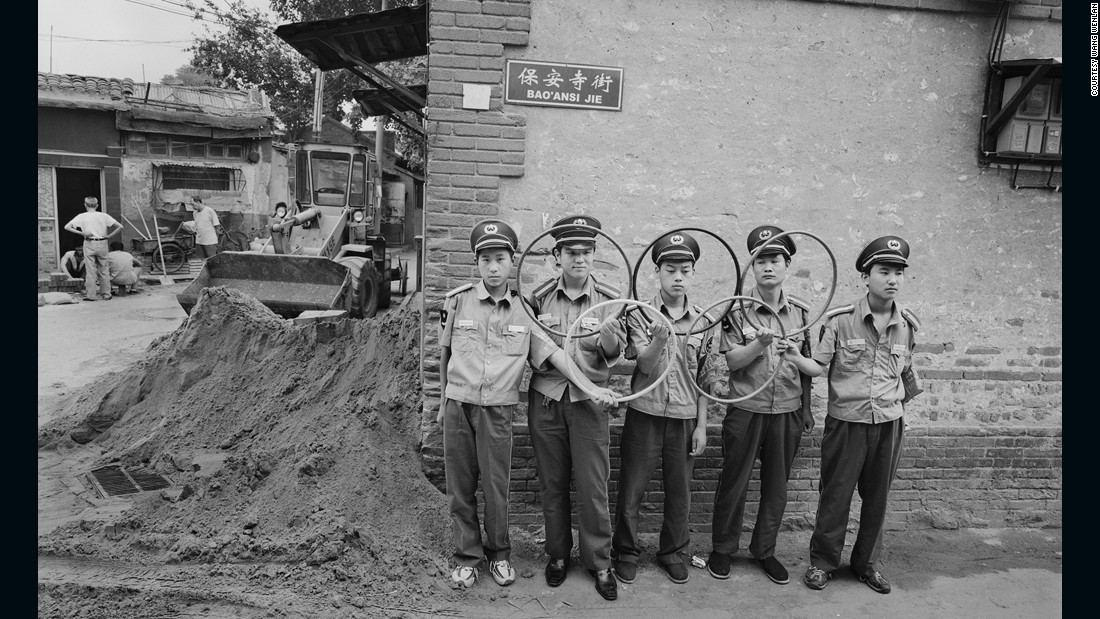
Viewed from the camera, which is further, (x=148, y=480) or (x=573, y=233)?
(x=148, y=480)

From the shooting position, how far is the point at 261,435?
541 cm

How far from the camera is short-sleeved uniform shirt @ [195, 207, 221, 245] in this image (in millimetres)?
16688

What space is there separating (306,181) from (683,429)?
404 inches

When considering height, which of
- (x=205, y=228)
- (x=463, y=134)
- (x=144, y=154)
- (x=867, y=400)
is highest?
(x=144, y=154)

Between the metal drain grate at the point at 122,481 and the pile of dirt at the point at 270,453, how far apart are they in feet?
0.29

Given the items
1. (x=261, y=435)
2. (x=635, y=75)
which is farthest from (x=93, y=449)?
(x=635, y=75)

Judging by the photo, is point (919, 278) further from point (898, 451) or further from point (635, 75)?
point (635, 75)

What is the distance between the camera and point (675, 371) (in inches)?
155

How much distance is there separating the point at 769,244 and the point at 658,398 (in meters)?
1.05

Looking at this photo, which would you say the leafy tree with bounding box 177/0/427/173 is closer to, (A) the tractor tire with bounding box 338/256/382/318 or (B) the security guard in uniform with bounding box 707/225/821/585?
(A) the tractor tire with bounding box 338/256/382/318

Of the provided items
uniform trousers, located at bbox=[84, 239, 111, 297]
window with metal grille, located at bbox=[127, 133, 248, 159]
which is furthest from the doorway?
uniform trousers, located at bbox=[84, 239, 111, 297]

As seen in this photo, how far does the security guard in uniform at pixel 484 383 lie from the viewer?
3.87 metres

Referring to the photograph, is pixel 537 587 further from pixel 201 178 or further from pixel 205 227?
pixel 201 178

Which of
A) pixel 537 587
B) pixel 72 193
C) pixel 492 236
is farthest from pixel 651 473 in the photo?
pixel 72 193
